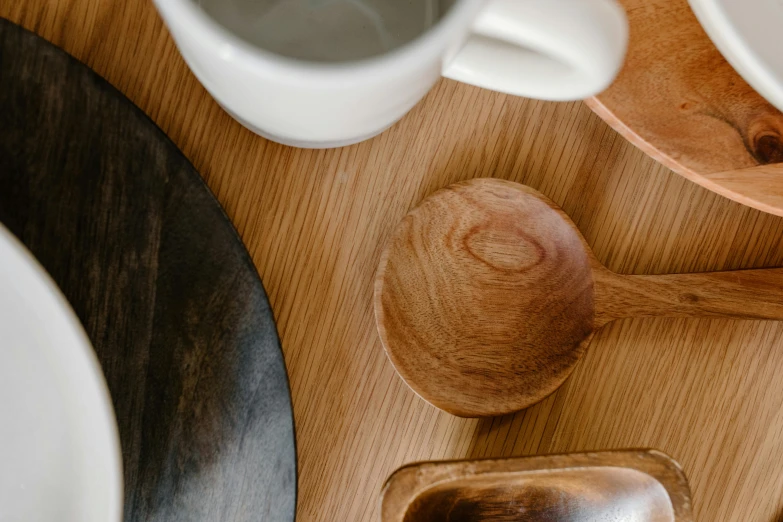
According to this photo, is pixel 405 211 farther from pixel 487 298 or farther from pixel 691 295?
pixel 691 295

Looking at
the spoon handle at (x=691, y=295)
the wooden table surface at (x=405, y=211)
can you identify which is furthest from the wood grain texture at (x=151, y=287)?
the spoon handle at (x=691, y=295)

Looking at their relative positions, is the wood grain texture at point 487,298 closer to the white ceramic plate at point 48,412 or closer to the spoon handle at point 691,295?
the spoon handle at point 691,295

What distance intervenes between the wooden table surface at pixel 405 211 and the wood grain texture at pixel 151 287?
0.12ft

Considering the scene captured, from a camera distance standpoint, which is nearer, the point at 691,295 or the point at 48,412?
the point at 48,412

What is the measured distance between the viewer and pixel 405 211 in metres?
0.39

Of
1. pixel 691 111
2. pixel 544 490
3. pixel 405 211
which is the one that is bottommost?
pixel 544 490

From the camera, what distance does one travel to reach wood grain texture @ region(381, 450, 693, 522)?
32 cm

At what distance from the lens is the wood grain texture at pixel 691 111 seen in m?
0.33

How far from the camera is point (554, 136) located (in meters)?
0.40

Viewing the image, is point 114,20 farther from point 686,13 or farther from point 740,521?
point 740,521

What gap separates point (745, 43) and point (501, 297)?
0.61 feet

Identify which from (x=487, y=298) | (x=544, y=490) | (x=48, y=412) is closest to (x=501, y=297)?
(x=487, y=298)

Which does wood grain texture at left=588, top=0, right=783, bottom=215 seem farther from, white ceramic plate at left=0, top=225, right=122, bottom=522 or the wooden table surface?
white ceramic plate at left=0, top=225, right=122, bottom=522

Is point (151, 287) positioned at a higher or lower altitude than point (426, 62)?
lower
